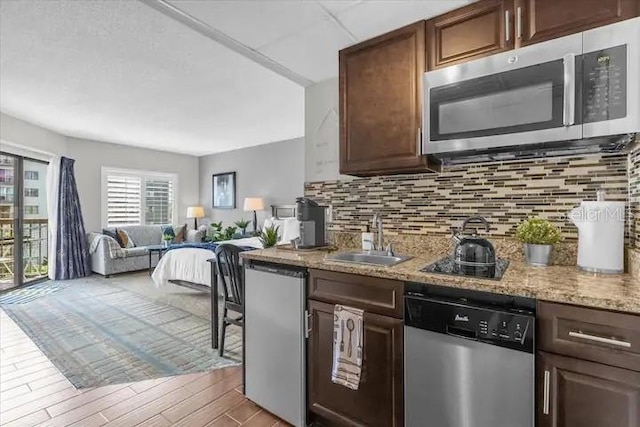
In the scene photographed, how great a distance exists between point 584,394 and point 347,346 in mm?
887

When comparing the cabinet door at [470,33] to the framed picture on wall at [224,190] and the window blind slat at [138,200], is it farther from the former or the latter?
the window blind slat at [138,200]

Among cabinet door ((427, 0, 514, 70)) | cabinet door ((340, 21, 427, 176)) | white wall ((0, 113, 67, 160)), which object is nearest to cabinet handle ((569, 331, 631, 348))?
cabinet door ((340, 21, 427, 176))

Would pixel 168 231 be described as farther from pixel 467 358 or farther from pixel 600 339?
pixel 600 339

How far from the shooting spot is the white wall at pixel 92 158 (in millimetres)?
4410

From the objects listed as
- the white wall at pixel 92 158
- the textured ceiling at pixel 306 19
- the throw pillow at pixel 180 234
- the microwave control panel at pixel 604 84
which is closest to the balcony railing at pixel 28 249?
the white wall at pixel 92 158

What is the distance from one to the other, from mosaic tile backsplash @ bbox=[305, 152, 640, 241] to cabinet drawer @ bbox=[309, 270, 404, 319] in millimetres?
733

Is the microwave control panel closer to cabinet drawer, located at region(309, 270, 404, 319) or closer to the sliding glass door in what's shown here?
cabinet drawer, located at region(309, 270, 404, 319)

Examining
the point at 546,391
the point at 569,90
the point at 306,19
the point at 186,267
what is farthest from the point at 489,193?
the point at 186,267

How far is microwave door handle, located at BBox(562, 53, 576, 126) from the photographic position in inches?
50.3

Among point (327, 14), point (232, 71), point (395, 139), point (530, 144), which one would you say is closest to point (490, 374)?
point (530, 144)

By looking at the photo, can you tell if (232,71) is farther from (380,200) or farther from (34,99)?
(34,99)

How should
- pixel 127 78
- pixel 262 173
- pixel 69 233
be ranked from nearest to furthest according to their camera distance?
pixel 127 78 → pixel 69 233 → pixel 262 173

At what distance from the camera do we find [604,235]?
1.34m

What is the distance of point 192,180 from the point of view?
7.62 m
